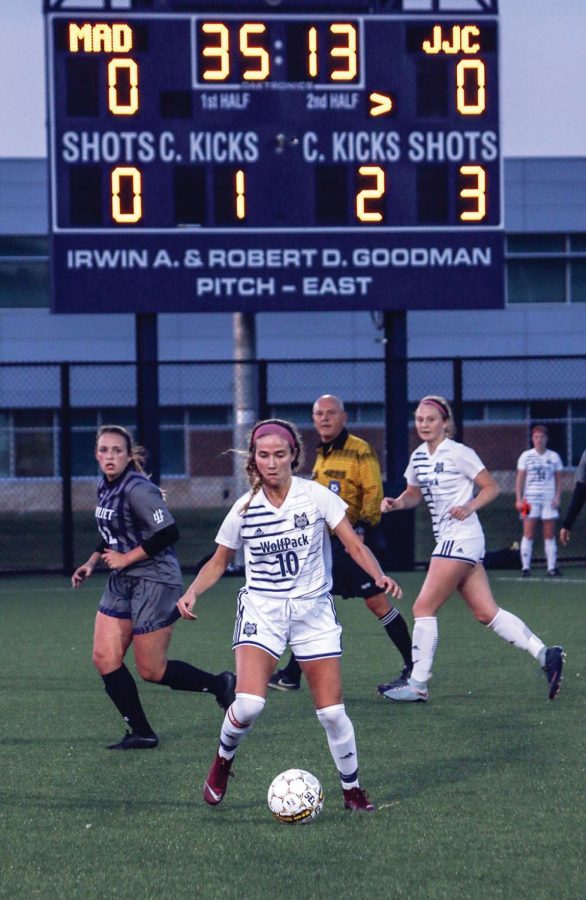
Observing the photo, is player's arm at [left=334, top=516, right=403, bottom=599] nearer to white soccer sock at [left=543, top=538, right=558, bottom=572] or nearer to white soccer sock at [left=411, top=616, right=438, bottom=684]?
white soccer sock at [left=411, top=616, right=438, bottom=684]

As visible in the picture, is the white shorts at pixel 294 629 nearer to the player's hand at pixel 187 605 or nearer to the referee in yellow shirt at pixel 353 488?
the player's hand at pixel 187 605

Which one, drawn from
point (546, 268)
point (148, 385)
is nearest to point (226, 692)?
point (148, 385)

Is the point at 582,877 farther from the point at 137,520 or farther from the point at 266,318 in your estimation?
the point at 266,318

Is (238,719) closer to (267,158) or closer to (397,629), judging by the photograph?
(397,629)

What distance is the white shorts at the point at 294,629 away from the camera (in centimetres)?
616

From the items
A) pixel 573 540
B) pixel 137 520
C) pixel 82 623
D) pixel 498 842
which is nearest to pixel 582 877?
pixel 498 842

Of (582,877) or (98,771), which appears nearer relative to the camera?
(582,877)

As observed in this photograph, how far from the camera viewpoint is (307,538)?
20.3 feet

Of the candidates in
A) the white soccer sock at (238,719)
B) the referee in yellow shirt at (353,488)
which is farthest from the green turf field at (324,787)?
the referee in yellow shirt at (353,488)

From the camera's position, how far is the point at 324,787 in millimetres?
6594

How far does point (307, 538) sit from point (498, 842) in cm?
155

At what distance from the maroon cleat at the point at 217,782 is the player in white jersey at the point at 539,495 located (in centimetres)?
1194

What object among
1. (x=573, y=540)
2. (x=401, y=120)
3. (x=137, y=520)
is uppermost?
(x=401, y=120)

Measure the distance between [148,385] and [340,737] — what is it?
483 inches
